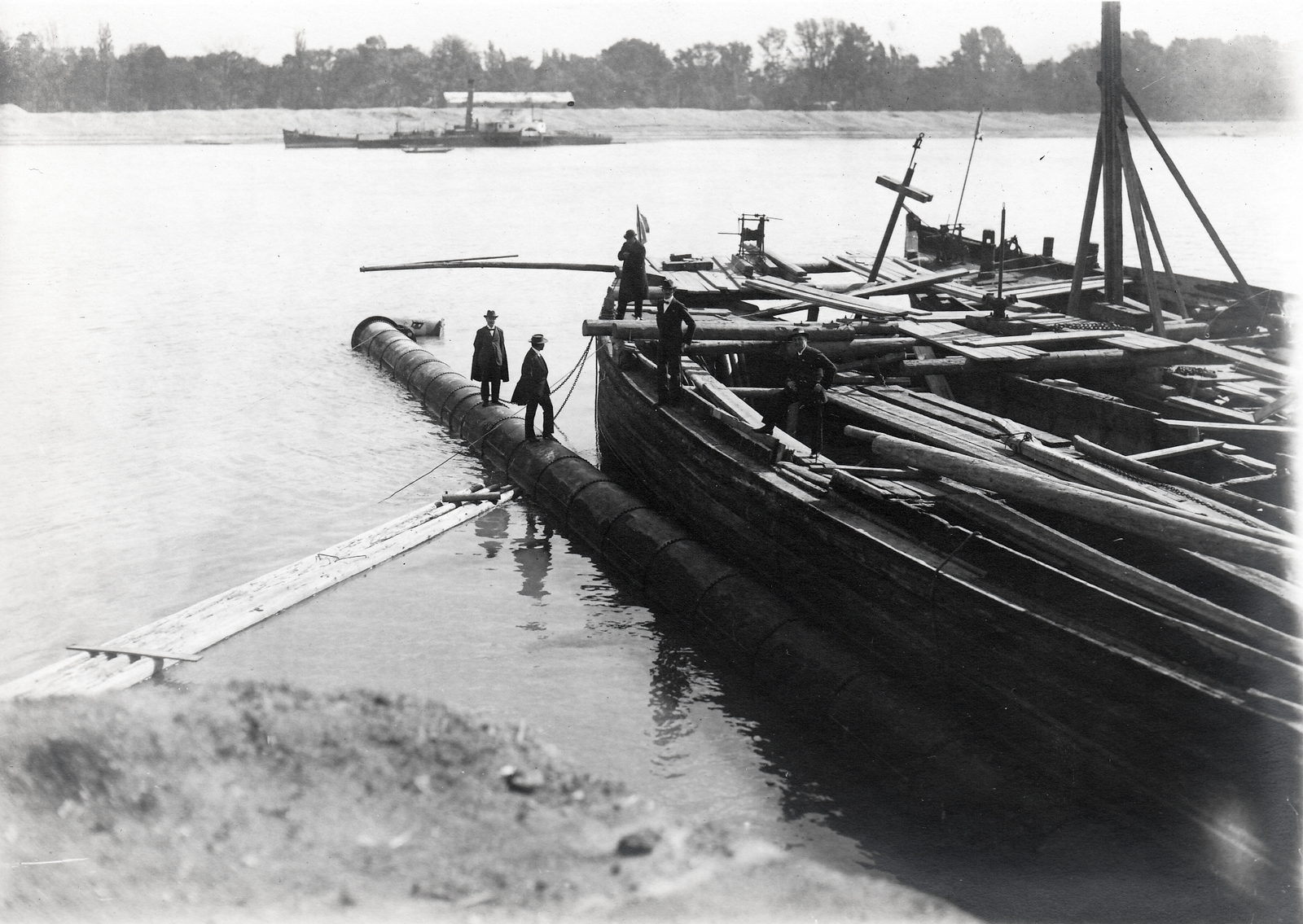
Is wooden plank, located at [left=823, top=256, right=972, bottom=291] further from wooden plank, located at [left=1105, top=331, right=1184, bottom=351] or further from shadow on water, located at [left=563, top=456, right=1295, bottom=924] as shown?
shadow on water, located at [left=563, top=456, right=1295, bottom=924]

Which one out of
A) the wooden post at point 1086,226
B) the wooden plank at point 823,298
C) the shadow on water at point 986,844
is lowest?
the shadow on water at point 986,844

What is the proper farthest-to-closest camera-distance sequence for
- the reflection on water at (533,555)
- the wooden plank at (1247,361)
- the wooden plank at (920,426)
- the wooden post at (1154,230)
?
the wooden post at (1154,230), the reflection on water at (533,555), the wooden plank at (1247,361), the wooden plank at (920,426)

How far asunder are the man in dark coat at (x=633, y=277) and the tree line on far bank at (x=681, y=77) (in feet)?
215

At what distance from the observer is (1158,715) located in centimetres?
770

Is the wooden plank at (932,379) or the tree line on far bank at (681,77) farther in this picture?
the tree line on far bank at (681,77)

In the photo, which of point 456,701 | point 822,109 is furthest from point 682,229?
point 822,109

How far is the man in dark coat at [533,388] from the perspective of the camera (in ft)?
54.2

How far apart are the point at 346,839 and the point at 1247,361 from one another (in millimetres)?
12657

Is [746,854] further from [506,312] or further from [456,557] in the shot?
[506,312]

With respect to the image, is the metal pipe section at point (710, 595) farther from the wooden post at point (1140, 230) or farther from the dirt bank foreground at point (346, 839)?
the wooden post at point (1140, 230)

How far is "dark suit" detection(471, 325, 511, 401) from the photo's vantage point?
62.0ft

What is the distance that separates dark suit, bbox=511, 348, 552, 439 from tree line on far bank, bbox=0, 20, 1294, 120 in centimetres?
6785

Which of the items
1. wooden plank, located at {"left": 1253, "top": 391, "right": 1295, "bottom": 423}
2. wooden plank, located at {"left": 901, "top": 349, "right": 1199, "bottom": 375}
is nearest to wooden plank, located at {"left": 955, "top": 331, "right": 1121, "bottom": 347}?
wooden plank, located at {"left": 901, "top": 349, "right": 1199, "bottom": 375}

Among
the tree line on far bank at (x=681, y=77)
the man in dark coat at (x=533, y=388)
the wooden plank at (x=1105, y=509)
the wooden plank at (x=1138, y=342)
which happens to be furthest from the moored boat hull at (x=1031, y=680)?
the tree line on far bank at (x=681, y=77)
